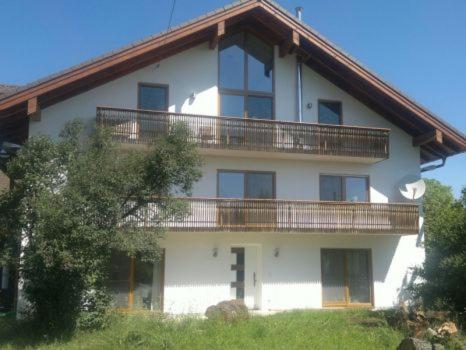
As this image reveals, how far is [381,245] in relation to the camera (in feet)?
63.3

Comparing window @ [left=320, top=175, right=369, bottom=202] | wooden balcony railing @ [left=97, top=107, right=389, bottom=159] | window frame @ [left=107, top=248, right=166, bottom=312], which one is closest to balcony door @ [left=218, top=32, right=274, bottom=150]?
wooden balcony railing @ [left=97, top=107, right=389, bottom=159]

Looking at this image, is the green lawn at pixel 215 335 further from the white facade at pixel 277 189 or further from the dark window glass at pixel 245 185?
the dark window glass at pixel 245 185

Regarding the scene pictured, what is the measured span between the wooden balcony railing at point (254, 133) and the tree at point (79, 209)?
324 centimetres

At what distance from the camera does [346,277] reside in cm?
1888

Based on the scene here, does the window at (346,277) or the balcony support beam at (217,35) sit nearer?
the balcony support beam at (217,35)

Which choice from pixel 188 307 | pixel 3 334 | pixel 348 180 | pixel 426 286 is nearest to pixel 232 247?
pixel 188 307

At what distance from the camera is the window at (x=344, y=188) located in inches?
758

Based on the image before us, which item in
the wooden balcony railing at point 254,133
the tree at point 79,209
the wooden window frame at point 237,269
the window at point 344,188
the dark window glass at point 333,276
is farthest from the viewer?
the window at point 344,188

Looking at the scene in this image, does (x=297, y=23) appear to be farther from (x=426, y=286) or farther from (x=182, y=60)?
(x=426, y=286)

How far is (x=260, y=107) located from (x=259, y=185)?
9.65ft

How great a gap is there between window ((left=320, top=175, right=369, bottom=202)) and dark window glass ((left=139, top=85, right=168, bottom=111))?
6.32 metres

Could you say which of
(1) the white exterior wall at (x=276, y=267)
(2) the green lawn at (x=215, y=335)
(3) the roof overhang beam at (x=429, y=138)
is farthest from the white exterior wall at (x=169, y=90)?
(3) the roof overhang beam at (x=429, y=138)

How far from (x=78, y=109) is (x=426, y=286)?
39.7ft

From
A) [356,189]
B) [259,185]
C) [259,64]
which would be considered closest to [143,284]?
[259,185]
